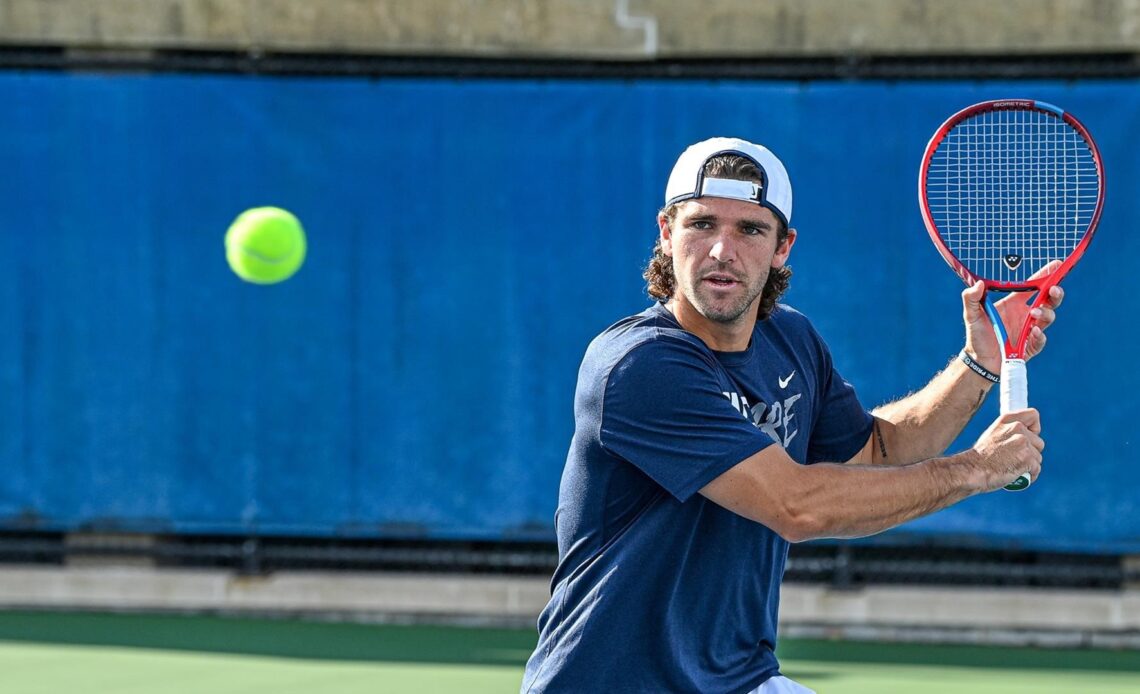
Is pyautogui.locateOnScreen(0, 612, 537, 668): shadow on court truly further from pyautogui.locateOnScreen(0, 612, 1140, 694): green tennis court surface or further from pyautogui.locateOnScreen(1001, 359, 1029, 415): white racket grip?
pyautogui.locateOnScreen(1001, 359, 1029, 415): white racket grip

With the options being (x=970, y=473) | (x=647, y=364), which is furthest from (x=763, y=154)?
(x=970, y=473)

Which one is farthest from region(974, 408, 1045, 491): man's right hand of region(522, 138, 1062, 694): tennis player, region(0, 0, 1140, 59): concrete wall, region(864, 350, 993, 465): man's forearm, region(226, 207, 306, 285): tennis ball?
region(0, 0, 1140, 59): concrete wall

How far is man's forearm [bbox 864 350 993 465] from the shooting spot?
3.71 meters

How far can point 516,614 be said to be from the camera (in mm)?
7438

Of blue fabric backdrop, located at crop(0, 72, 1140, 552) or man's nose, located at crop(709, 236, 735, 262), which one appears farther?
blue fabric backdrop, located at crop(0, 72, 1140, 552)

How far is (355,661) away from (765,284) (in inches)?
151

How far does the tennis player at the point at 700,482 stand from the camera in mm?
3156

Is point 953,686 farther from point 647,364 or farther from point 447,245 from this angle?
point 647,364

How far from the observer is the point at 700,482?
3131mm

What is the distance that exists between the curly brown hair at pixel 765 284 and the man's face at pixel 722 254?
0.05 metres

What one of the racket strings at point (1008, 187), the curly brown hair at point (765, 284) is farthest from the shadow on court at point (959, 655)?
→ the curly brown hair at point (765, 284)

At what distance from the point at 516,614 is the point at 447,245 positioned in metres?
1.77

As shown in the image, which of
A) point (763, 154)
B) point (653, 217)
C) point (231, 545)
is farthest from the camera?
point (231, 545)

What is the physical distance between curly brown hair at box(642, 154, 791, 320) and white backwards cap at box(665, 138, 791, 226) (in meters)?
0.01
